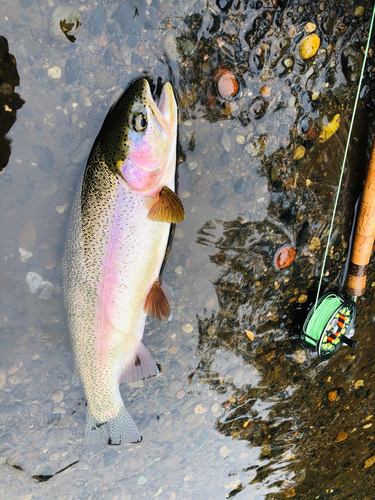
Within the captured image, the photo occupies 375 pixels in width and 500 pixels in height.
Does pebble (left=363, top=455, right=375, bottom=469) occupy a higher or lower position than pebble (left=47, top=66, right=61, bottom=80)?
lower

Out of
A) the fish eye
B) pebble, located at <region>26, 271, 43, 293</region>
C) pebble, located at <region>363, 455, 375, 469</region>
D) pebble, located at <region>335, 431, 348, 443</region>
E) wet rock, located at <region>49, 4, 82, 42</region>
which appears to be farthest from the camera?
pebble, located at <region>363, 455, 375, 469</region>

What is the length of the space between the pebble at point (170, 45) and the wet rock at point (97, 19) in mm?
334

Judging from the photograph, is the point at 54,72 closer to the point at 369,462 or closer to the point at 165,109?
the point at 165,109

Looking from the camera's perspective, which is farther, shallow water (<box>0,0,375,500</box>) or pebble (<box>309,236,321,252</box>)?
pebble (<box>309,236,321,252</box>)

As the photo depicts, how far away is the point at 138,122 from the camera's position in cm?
162

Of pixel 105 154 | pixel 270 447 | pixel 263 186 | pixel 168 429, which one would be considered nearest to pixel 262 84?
pixel 263 186

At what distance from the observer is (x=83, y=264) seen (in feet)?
5.93

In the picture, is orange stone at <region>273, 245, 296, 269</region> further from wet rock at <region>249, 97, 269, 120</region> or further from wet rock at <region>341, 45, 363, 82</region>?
wet rock at <region>341, 45, 363, 82</region>

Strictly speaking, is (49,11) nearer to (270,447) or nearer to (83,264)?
(83,264)

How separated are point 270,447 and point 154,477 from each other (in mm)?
996

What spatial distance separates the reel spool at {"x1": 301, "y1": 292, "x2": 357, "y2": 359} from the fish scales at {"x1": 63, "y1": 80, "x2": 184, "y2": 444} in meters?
1.12

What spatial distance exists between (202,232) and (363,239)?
1062 millimetres

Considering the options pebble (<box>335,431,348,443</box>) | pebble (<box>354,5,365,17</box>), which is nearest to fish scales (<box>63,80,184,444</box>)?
pebble (<box>354,5,365,17</box>)

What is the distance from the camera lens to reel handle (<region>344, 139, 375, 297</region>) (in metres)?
2.10
